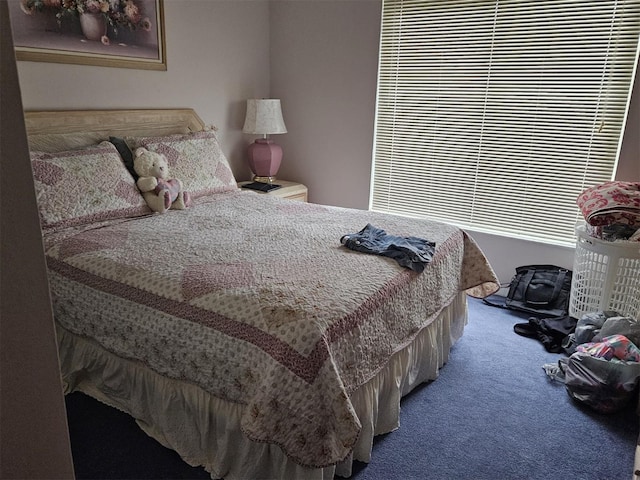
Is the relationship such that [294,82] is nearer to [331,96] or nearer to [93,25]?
[331,96]

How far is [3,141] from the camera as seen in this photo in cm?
59

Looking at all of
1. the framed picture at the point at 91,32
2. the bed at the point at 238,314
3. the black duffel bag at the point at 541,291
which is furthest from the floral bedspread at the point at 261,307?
the framed picture at the point at 91,32

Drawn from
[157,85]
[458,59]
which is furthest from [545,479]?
[157,85]

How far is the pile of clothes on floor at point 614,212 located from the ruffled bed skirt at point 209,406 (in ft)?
3.71

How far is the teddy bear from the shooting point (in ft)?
8.62

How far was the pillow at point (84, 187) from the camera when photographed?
2.22m

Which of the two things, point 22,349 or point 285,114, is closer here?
point 22,349

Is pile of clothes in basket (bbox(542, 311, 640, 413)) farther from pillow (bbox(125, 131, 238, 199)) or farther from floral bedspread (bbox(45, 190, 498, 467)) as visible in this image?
pillow (bbox(125, 131, 238, 199))

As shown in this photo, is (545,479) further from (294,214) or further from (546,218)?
(546,218)

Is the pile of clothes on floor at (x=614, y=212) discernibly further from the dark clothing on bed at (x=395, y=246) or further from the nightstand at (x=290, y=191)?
the nightstand at (x=290, y=191)

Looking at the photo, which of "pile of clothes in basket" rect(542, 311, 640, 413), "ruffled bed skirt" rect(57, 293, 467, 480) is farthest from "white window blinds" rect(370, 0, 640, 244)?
"ruffled bed skirt" rect(57, 293, 467, 480)

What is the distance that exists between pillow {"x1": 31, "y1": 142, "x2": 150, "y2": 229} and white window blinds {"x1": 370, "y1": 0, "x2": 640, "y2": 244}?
2.00 meters

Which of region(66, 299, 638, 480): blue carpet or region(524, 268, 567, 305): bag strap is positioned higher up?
region(524, 268, 567, 305): bag strap

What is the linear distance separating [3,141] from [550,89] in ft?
10.4
